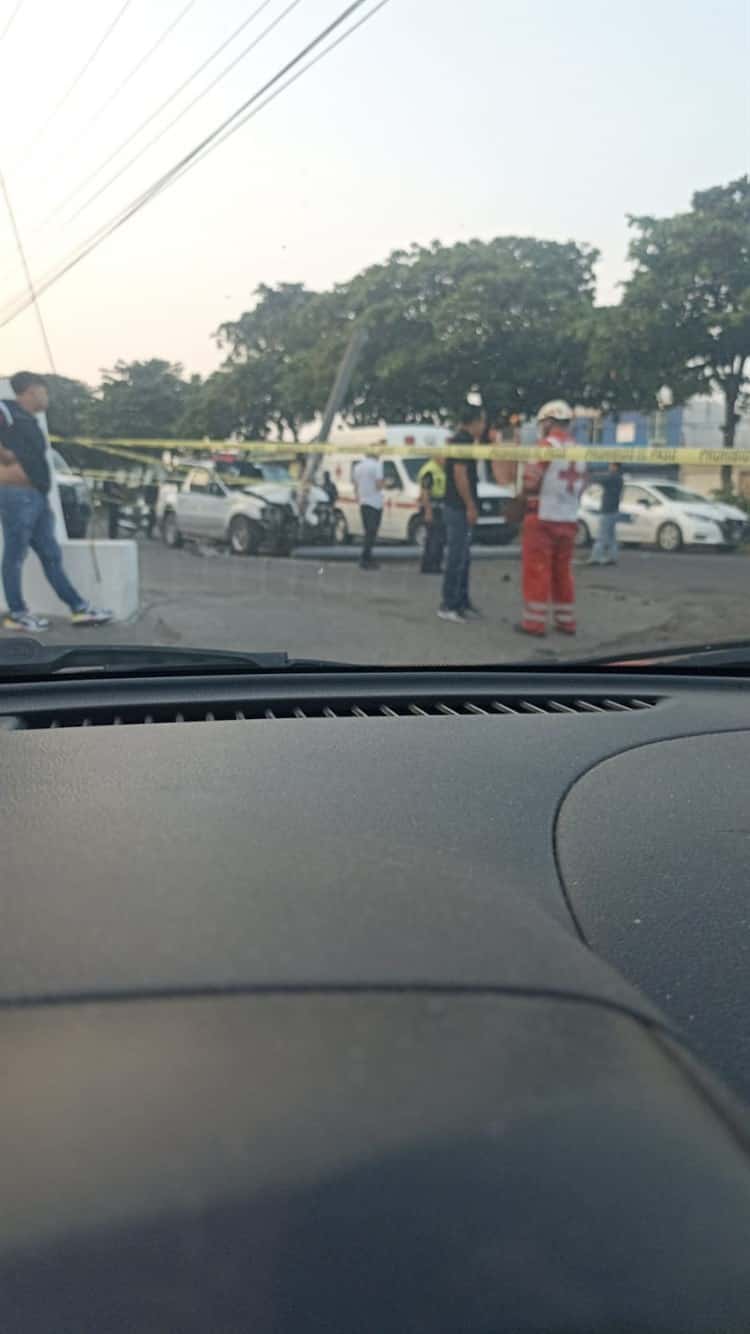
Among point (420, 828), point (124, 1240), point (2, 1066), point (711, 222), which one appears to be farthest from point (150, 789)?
point (711, 222)

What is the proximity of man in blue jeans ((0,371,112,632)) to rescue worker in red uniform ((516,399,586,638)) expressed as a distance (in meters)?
3.08

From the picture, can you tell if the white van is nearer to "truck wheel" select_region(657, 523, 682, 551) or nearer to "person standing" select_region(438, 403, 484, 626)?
"person standing" select_region(438, 403, 484, 626)

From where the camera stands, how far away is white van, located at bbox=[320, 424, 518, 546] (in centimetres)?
823

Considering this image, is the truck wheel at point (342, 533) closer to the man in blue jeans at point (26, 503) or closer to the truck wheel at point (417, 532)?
the truck wheel at point (417, 532)

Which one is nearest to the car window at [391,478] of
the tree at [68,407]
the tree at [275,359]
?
the tree at [275,359]

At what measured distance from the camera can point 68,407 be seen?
6.06m

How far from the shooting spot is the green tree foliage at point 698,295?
559cm

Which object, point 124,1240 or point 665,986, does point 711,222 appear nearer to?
point 665,986

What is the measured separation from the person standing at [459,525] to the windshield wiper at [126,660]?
409 centimetres

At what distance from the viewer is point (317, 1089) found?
1.52m

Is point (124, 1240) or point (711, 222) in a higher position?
point (711, 222)

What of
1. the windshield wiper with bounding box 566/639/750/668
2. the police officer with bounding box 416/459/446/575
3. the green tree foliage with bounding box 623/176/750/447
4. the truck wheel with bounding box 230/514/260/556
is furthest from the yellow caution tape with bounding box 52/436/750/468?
the windshield wiper with bounding box 566/639/750/668

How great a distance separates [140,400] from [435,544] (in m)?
3.68

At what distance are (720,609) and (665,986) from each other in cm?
550
